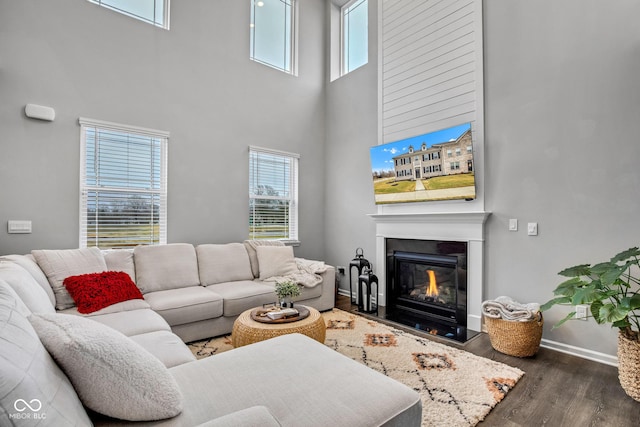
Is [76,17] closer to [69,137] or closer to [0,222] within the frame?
[69,137]

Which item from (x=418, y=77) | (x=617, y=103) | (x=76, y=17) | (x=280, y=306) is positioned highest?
(x=76, y=17)

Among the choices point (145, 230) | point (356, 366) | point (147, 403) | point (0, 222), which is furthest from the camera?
point (145, 230)

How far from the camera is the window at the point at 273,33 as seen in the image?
4535 millimetres

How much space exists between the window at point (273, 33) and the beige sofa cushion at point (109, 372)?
14.1 ft

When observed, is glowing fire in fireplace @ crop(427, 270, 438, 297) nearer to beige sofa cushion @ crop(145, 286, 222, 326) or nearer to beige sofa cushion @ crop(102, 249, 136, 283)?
beige sofa cushion @ crop(145, 286, 222, 326)

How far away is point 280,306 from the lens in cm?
264

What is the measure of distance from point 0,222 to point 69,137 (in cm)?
97

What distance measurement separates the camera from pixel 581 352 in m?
2.60

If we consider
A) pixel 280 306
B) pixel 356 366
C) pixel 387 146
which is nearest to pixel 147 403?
pixel 356 366

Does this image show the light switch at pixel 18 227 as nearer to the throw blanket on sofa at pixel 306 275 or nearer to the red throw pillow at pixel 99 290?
the red throw pillow at pixel 99 290

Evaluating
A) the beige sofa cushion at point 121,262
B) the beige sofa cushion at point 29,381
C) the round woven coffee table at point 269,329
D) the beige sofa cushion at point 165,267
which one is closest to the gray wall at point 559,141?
the round woven coffee table at point 269,329

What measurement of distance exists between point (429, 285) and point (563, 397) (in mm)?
1740

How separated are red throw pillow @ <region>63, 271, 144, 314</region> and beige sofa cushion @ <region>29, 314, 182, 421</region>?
1.59 m

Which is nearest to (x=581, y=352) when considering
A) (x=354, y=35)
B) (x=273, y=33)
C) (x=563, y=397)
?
(x=563, y=397)
